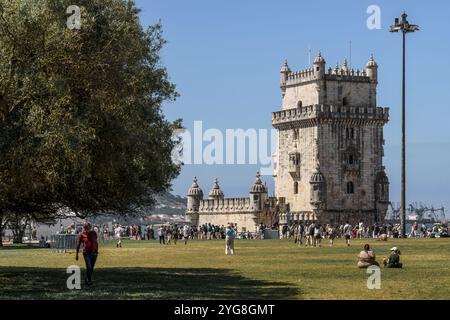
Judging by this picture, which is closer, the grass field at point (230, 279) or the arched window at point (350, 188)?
the grass field at point (230, 279)

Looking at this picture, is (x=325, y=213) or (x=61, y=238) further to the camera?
(x=325, y=213)

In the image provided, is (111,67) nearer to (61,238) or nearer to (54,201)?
(54,201)

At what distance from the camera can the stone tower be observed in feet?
387

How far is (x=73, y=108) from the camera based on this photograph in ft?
102

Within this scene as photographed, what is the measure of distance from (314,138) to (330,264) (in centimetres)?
7793

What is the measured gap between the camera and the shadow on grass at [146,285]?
89.2 ft

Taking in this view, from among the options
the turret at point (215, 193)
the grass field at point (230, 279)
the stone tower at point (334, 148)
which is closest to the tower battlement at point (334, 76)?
the stone tower at point (334, 148)

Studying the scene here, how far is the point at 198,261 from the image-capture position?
1805 inches

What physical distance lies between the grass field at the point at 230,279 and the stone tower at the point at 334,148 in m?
70.6

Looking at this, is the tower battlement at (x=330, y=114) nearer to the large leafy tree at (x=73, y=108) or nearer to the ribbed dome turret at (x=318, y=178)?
the ribbed dome turret at (x=318, y=178)

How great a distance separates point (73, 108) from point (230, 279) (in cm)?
751

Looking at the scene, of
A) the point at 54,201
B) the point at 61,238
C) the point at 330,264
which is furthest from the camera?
the point at 61,238
